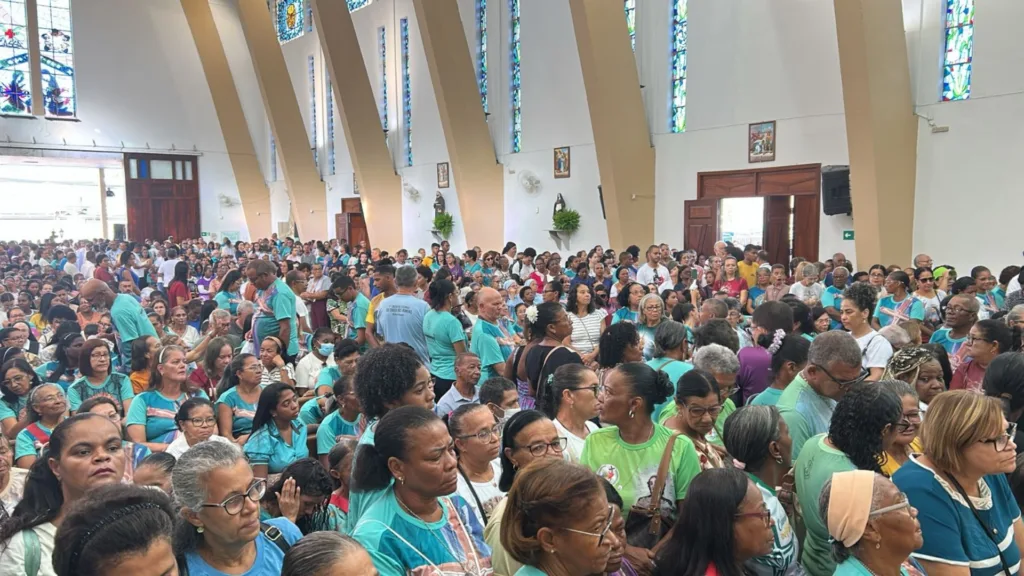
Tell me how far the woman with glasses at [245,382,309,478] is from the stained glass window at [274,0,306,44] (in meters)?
24.0

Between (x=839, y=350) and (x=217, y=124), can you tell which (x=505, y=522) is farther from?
(x=217, y=124)

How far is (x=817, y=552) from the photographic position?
2506 mm

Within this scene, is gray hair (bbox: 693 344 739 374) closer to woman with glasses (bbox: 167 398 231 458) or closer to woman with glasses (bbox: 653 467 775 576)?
woman with glasses (bbox: 653 467 775 576)

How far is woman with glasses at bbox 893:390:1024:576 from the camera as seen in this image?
2.28 meters

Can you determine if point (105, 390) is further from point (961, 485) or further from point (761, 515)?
point (961, 485)

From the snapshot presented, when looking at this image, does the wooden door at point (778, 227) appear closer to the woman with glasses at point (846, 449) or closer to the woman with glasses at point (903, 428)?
the woman with glasses at point (903, 428)

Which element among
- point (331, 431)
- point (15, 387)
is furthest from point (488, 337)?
point (15, 387)

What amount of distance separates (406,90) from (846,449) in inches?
781

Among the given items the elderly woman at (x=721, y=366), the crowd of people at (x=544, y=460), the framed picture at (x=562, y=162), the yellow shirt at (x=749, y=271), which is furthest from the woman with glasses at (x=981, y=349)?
the framed picture at (x=562, y=162)

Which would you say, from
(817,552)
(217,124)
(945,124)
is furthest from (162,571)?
(217,124)

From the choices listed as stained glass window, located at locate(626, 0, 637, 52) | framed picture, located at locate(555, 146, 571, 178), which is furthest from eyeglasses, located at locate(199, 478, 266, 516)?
framed picture, located at locate(555, 146, 571, 178)

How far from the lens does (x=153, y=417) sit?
4211 mm

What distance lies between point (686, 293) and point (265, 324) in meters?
4.56

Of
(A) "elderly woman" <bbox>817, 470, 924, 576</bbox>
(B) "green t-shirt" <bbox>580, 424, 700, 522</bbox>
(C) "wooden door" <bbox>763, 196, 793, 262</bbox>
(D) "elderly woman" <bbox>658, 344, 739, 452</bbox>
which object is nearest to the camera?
(A) "elderly woman" <bbox>817, 470, 924, 576</bbox>
